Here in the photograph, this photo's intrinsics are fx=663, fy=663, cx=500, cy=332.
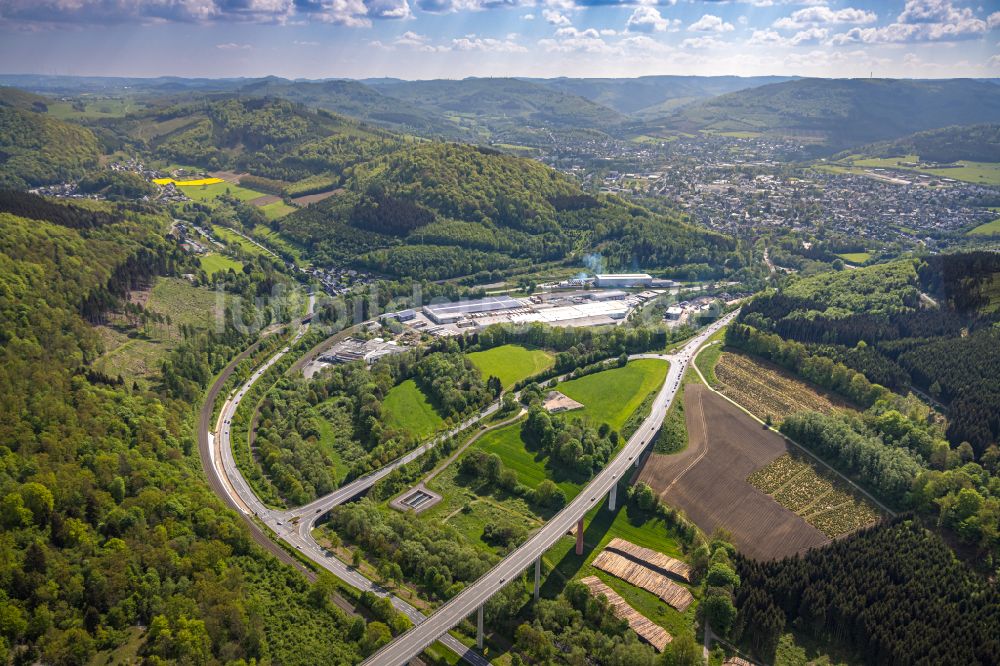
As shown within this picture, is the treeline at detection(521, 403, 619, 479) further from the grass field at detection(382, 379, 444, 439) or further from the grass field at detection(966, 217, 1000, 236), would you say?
the grass field at detection(966, 217, 1000, 236)

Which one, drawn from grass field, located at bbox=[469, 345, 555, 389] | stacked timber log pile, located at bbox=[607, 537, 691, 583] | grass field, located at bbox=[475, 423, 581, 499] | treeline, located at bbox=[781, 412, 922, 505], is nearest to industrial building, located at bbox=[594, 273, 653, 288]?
grass field, located at bbox=[469, 345, 555, 389]

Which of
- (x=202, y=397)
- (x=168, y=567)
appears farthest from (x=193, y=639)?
(x=202, y=397)

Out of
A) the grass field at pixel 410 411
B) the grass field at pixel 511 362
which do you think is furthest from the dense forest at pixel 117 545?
the grass field at pixel 511 362

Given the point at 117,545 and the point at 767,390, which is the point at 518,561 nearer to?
the point at 117,545

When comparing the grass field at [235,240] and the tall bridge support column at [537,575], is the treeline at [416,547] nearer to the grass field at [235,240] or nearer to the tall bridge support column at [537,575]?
the tall bridge support column at [537,575]

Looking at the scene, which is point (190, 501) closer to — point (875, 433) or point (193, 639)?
point (193, 639)

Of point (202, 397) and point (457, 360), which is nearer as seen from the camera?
point (202, 397)

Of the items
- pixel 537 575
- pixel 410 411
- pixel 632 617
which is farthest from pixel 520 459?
pixel 632 617
